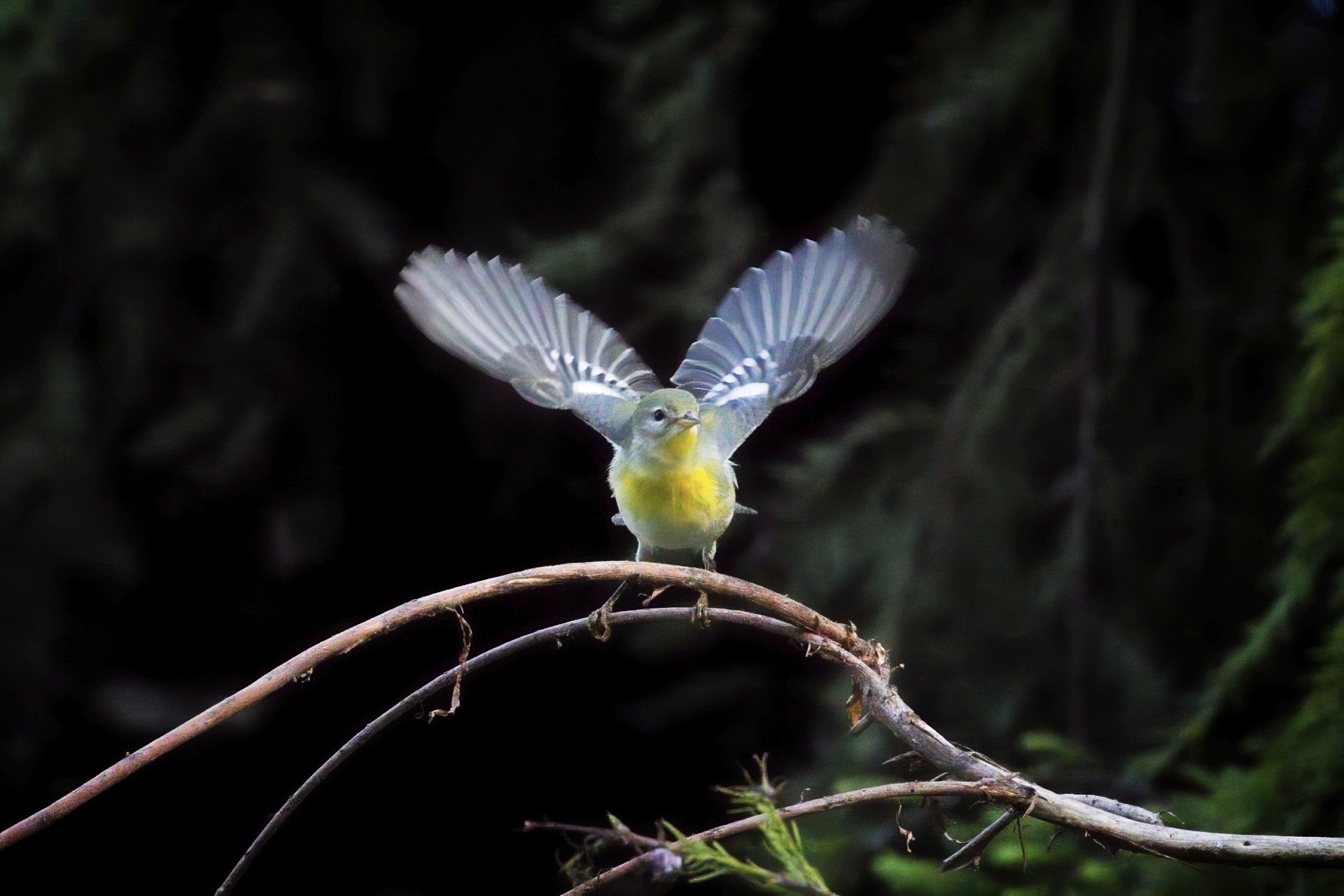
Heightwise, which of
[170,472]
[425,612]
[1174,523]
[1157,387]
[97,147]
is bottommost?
[425,612]

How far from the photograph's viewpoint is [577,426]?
10.9 ft

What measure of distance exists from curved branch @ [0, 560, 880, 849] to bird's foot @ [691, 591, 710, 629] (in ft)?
0.08

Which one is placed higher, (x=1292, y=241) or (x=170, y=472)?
(x=170, y=472)

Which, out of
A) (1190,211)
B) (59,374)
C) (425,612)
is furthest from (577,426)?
(425,612)

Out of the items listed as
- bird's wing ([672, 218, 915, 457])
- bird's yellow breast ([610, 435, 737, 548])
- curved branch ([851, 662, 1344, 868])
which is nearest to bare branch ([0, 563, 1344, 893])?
→ curved branch ([851, 662, 1344, 868])

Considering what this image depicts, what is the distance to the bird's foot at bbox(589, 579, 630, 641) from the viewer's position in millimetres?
1199

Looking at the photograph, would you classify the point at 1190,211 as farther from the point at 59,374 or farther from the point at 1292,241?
the point at 59,374

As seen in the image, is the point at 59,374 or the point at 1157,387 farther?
the point at 59,374

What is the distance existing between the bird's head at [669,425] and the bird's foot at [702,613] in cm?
32

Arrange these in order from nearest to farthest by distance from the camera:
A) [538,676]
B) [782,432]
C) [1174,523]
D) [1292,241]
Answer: [1292,241], [1174,523], [782,432], [538,676]

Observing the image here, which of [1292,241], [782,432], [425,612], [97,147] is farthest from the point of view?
[782,432]

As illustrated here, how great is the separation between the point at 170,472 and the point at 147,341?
0.35 m

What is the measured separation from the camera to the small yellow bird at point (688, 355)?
6.40 feet

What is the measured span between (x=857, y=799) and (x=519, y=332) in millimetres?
1392
